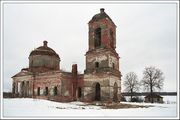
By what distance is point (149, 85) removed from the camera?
39156 millimetres

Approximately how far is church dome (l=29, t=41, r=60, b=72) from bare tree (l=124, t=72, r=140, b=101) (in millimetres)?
16638

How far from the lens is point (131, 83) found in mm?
44562

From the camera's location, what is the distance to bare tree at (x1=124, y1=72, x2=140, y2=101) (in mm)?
44188

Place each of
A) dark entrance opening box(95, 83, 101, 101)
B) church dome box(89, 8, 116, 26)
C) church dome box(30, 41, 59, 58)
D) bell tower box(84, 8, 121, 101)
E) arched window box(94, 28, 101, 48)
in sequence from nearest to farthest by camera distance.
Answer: bell tower box(84, 8, 121, 101), dark entrance opening box(95, 83, 101, 101), church dome box(89, 8, 116, 26), arched window box(94, 28, 101, 48), church dome box(30, 41, 59, 58)

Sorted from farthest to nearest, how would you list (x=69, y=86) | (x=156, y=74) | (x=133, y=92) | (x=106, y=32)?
(x=133, y=92) → (x=156, y=74) → (x=69, y=86) → (x=106, y=32)

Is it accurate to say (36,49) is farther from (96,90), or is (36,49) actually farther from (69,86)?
(96,90)

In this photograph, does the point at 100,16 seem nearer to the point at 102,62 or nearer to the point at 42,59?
the point at 102,62

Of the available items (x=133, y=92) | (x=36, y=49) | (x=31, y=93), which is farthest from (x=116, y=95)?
(x=133, y=92)

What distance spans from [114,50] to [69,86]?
6.35 metres

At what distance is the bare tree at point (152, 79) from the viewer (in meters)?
38.6

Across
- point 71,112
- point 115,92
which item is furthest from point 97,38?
point 71,112

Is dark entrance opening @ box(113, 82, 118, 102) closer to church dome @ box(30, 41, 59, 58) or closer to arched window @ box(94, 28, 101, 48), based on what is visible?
arched window @ box(94, 28, 101, 48)

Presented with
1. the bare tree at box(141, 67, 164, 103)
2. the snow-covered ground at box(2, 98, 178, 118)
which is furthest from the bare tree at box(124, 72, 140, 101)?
the snow-covered ground at box(2, 98, 178, 118)

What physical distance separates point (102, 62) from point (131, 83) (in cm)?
2102
